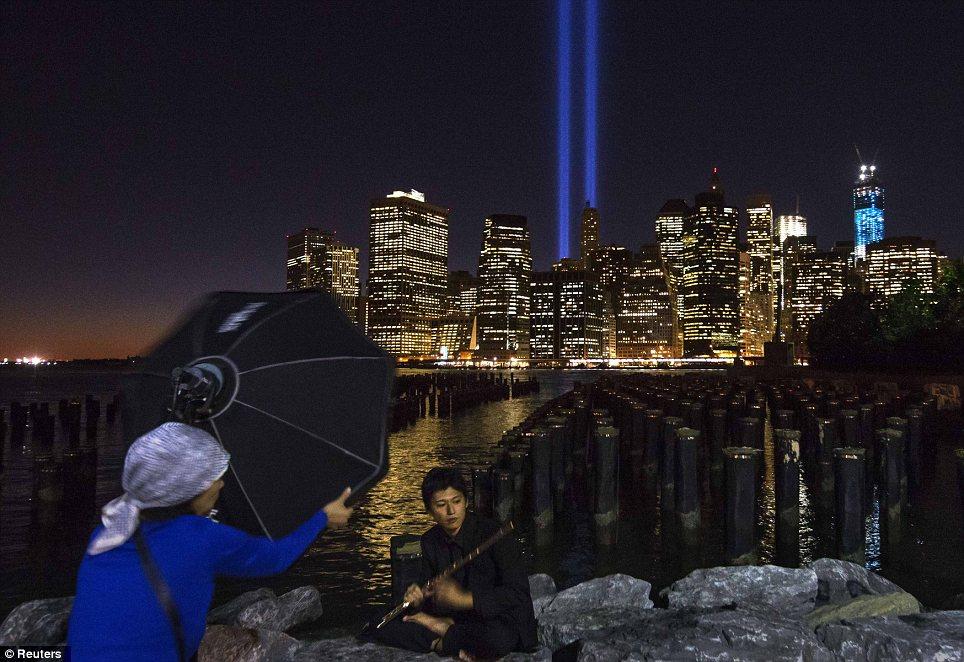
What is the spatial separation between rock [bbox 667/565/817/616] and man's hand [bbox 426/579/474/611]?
3458mm

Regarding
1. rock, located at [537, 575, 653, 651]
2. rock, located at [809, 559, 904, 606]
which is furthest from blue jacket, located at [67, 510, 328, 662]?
rock, located at [809, 559, 904, 606]

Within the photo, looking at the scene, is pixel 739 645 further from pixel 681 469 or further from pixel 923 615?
pixel 681 469

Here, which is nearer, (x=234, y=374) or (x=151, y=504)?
(x=151, y=504)

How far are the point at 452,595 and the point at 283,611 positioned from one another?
3332 mm

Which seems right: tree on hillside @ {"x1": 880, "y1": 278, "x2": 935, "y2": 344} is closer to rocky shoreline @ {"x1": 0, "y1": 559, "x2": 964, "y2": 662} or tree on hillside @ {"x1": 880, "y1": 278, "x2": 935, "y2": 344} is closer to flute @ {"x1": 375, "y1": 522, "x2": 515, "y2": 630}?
rocky shoreline @ {"x1": 0, "y1": 559, "x2": 964, "y2": 662}

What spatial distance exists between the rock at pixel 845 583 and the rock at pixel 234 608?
6062 mm

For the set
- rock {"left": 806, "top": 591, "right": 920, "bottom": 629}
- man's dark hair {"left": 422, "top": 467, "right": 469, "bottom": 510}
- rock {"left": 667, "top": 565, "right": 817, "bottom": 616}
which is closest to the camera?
man's dark hair {"left": 422, "top": 467, "right": 469, "bottom": 510}

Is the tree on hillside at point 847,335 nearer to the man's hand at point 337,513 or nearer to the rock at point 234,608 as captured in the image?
the rock at point 234,608

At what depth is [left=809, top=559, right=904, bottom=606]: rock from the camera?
719cm

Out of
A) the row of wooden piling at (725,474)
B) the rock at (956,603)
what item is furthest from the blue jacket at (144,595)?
the rock at (956,603)

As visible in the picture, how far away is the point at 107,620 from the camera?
95.5 inches

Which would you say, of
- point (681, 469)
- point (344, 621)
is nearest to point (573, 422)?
point (681, 469)

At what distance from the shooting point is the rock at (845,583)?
719 cm

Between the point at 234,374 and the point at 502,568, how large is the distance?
2.35 meters
